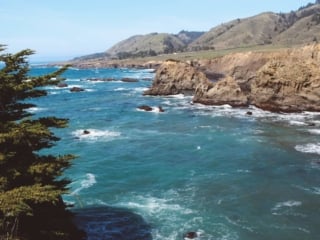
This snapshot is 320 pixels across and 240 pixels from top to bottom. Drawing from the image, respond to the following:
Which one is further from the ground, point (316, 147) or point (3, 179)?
point (3, 179)

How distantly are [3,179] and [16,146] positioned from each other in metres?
2.15

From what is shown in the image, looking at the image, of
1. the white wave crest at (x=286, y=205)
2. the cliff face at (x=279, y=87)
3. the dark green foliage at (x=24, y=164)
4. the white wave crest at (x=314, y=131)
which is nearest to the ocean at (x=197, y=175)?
the white wave crest at (x=286, y=205)

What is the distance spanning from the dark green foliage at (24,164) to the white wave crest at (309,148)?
3544cm

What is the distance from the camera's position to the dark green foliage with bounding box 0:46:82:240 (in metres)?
18.5

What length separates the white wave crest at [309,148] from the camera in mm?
49850

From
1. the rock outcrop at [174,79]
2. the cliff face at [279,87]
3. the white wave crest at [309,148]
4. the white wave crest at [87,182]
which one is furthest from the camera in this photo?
the rock outcrop at [174,79]

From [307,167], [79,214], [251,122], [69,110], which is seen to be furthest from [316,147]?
[69,110]

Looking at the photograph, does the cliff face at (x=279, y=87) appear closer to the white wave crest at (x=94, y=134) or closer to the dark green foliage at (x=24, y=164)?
the white wave crest at (x=94, y=134)

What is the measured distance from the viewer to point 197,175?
43.0 m

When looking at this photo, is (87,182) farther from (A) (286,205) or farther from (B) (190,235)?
(A) (286,205)

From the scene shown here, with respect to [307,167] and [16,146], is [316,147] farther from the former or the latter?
[16,146]

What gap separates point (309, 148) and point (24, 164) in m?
39.3

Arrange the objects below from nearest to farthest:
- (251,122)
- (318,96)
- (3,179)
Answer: (3,179), (251,122), (318,96)

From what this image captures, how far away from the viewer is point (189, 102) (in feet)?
301
